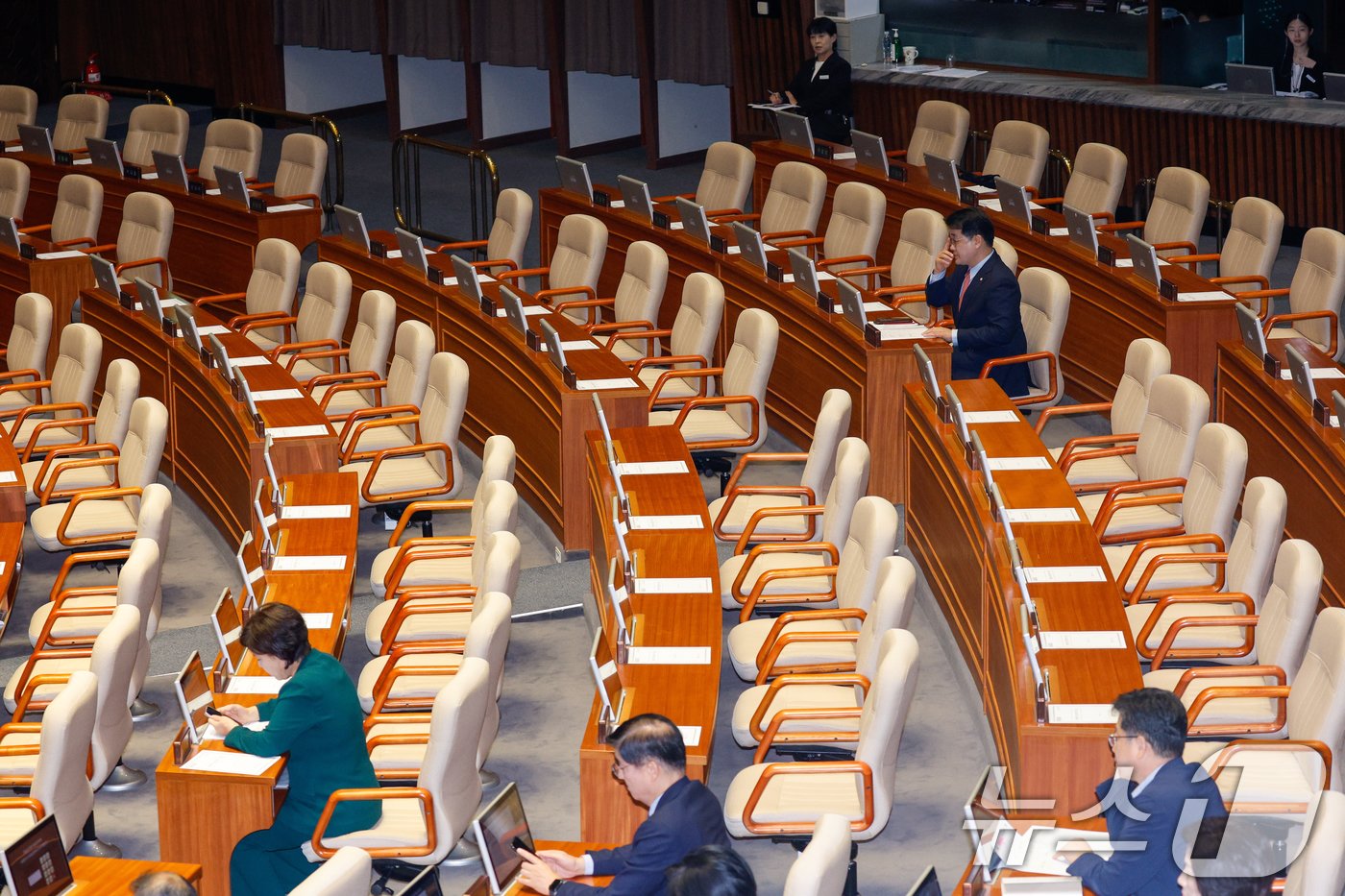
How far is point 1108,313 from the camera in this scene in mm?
8094

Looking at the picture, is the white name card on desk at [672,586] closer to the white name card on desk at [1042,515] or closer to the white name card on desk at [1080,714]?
the white name card on desk at [1042,515]

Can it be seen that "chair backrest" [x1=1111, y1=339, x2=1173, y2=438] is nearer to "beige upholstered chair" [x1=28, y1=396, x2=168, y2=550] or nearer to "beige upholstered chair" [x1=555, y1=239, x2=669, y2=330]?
"beige upholstered chair" [x1=555, y1=239, x2=669, y2=330]

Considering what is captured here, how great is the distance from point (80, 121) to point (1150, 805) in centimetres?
1054

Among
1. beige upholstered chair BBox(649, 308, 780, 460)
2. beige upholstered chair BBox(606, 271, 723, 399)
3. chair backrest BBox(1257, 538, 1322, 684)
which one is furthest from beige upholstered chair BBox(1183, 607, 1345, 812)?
beige upholstered chair BBox(606, 271, 723, 399)

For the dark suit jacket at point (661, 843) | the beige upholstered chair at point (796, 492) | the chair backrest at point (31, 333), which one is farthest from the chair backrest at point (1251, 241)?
the chair backrest at point (31, 333)

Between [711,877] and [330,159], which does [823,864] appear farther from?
[330,159]

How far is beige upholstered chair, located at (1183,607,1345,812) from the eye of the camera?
4.65 meters

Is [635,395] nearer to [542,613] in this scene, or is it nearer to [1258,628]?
[542,613]

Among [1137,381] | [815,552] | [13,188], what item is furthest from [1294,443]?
[13,188]

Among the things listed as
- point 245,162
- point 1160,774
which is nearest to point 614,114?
point 245,162

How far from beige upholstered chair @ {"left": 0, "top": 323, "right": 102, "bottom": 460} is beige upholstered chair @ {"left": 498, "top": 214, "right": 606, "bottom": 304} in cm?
192

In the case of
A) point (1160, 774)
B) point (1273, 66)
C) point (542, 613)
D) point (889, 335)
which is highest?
point (1273, 66)

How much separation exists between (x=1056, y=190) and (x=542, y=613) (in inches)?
218

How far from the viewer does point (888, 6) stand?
12.7 m
